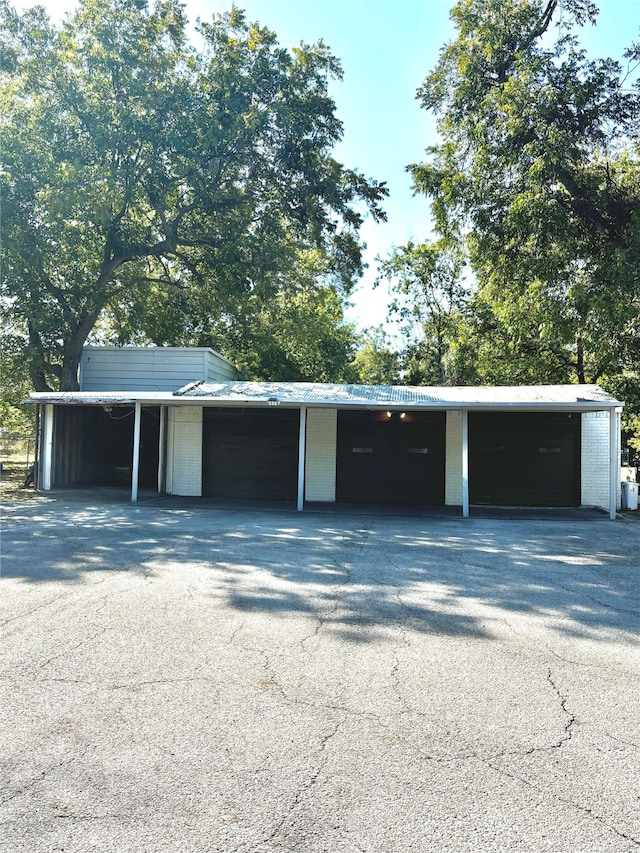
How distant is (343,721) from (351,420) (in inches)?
454

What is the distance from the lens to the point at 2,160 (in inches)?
544

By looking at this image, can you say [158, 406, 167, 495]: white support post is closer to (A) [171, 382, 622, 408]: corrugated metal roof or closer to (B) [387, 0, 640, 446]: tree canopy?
(A) [171, 382, 622, 408]: corrugated metal roof

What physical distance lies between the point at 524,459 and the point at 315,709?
39.3 ft

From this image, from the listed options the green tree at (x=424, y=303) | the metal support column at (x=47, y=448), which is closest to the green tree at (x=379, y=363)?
the green tree at (x=424, y=303)

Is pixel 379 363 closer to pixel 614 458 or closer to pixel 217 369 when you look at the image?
pixel 217 369

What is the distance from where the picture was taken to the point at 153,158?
14.0 metres

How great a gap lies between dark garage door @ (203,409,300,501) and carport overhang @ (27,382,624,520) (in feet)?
2.80

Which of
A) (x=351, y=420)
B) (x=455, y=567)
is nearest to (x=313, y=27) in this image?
(x=351, y=420)

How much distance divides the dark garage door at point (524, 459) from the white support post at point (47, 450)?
10231 mm

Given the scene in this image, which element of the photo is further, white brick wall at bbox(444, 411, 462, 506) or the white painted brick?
white brick wall at bbox(444, 411, 462, 506)

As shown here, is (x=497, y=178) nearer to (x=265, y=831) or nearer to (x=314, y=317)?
(x=314, y=317)

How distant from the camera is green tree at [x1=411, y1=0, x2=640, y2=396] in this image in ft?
34.1

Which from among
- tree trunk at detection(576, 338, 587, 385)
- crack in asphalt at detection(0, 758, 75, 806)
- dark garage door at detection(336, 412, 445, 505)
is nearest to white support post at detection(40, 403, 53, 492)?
dark garage door at detection(336, 412, 445, 505)

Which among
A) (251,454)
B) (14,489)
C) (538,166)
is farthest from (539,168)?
(14,489)
